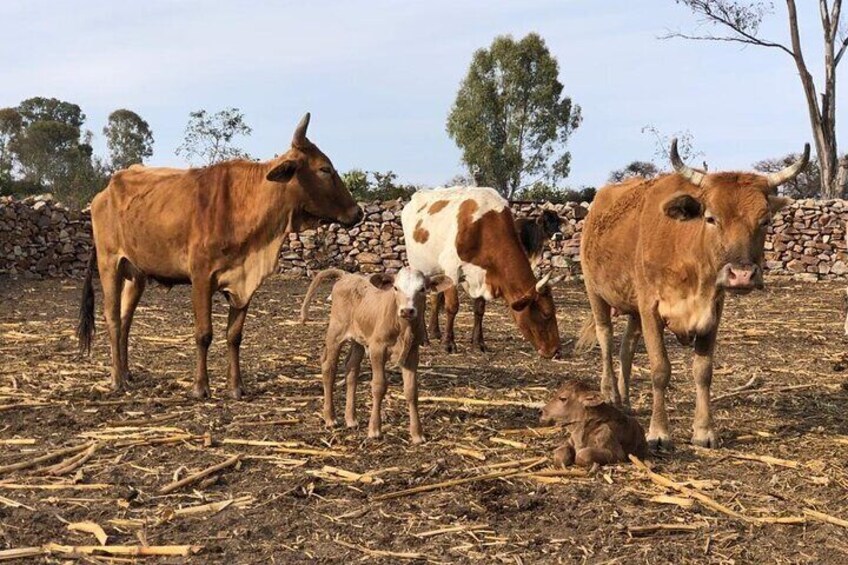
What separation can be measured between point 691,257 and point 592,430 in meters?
1.26

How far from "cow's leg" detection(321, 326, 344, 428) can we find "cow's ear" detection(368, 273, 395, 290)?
489mm

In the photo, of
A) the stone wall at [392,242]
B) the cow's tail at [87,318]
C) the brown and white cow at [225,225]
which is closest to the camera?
the brown and white cow at [225,225]

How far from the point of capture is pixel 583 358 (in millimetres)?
10258

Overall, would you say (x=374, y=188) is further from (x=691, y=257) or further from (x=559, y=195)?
(x=691, y=257)

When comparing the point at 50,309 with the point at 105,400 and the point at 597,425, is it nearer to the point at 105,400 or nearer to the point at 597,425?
the point at 105,400

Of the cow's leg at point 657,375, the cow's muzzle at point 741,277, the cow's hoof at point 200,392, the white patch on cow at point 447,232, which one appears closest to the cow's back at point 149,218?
the cow's hoof at point 200,392

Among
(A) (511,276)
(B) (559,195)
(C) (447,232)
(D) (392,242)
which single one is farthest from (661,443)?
(B) (559,195)

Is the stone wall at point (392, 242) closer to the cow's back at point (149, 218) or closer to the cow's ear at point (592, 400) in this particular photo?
the cow's back at point (149, 218)

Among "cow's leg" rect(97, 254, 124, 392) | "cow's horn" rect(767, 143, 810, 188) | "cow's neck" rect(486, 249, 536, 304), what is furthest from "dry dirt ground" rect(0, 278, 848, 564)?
"cow's horn" rect(767, 143, 810, 188)

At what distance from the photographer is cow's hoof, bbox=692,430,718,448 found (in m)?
6.21

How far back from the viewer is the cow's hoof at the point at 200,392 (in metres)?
7.84

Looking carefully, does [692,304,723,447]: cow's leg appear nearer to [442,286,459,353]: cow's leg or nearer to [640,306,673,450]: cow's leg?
[640,306,673,450]: cow's leg

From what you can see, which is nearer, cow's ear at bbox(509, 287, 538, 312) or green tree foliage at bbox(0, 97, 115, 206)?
cow's ear at bbox(509, 287, 538, 312)

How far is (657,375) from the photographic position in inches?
249
